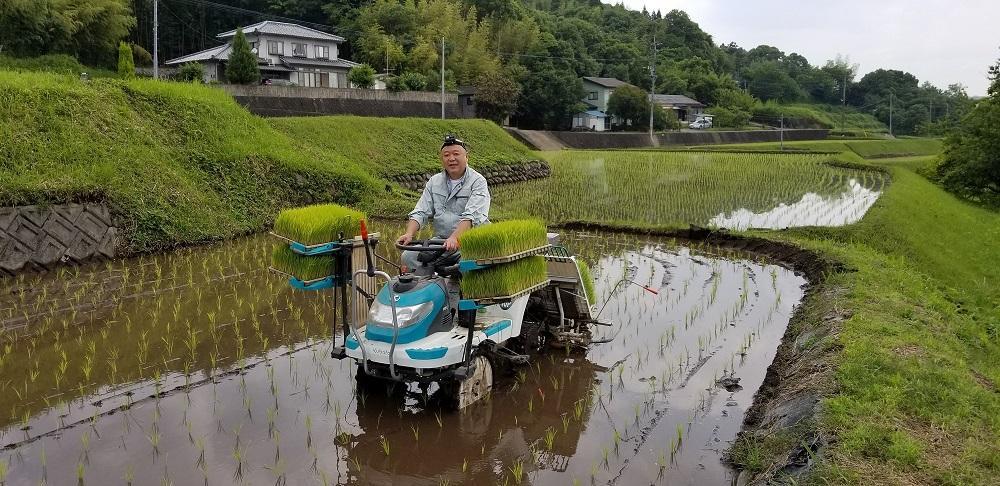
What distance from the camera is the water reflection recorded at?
13.6 m

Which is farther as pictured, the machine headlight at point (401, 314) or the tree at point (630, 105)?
the tree at point (630, 105)

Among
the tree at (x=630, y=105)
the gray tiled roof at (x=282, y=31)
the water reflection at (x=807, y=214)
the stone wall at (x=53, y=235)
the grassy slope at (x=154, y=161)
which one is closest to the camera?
the stone wall at (x=53, y=235)

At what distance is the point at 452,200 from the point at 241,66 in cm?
2275

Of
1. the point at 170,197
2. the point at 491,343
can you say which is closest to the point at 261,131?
the point at 170,197

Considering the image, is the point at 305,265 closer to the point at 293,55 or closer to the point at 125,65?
the point at 125,65

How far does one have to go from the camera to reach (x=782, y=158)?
27.7m

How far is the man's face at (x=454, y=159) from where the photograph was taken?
17.4ft

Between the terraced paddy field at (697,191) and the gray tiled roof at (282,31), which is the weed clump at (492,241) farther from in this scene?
the gray tiled roof at (282,31)

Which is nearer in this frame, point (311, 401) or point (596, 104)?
point (311, 401)

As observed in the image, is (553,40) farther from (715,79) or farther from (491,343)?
(491,343)

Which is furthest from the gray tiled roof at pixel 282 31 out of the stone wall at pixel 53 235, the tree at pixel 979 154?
the tree at pixel 979 154

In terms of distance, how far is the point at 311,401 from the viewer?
16.9ft

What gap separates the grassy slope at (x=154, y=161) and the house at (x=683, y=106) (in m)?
42.0

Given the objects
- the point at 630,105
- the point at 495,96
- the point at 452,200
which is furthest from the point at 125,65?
the point at 630,105
